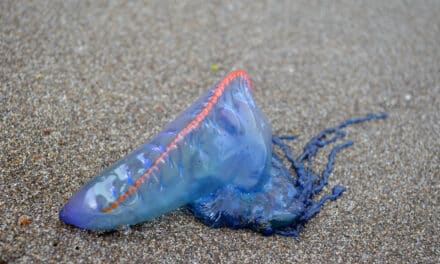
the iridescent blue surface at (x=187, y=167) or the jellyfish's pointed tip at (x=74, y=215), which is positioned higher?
the iridescent blue surface at (x=187, y=167)

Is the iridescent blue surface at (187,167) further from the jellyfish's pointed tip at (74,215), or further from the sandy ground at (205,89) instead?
the sandy ground at (205,89)

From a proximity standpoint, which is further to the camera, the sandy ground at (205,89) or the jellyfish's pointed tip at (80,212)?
the sandy ground at (205,89)

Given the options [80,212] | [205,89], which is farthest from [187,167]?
[205,89]

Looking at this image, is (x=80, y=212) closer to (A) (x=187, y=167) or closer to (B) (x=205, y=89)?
(A) (x=187, y=167)

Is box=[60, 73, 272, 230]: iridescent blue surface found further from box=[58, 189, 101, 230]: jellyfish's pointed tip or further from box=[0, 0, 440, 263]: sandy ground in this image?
box=[0, 0, 440, 263]: sandy ground

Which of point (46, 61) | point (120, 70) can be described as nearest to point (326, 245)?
point (120, 70)

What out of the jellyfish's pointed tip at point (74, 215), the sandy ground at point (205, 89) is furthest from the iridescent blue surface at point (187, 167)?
the sandy ground at point (205, 89)
